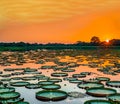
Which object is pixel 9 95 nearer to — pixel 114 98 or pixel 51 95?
pixel 51 95

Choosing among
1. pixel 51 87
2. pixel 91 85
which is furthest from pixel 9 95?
pixel 91 85

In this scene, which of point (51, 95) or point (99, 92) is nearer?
point (51, 95)

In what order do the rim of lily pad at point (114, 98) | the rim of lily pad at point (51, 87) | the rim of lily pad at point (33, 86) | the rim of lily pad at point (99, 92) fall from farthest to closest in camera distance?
1. the rim of lily pad at point (33, 86)
2. the rim of lily pad at point (51, 87)
3. the rim of lily pad at point (99, 92)
4. the rim of lily pad at point (114, 98)

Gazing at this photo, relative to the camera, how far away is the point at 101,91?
9.81 metres

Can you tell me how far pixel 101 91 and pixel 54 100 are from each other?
2235mm

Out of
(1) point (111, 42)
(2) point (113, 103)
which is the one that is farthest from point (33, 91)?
(1) point (111, 42)

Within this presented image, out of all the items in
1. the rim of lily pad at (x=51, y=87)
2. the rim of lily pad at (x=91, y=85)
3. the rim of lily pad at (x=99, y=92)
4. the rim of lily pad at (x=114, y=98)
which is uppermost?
the rim of lily pad at (x=51, y=87)

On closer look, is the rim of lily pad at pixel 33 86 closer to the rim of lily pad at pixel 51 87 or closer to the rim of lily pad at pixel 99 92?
the rim of lily pad at pixel 51 87

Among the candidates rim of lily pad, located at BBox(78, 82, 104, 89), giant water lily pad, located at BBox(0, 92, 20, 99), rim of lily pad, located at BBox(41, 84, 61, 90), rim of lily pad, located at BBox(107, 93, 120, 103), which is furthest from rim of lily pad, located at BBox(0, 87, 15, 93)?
rim of lily pad, located at BBox(107, 93, 120, 103)

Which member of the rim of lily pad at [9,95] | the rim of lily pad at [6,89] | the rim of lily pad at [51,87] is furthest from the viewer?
the rim of lily pad at [51,87]

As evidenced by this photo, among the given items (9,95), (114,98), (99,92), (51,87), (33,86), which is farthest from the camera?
(33,86)

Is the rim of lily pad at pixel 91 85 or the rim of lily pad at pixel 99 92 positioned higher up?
the rim of lily pad at pixel 91 85

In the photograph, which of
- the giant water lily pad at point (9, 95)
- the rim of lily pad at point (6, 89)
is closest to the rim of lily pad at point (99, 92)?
the giant water lily pad at point (9, 95)

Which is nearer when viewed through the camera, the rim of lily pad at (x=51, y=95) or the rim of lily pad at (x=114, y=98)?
the rim of lily pad at (x=114, y=98)
